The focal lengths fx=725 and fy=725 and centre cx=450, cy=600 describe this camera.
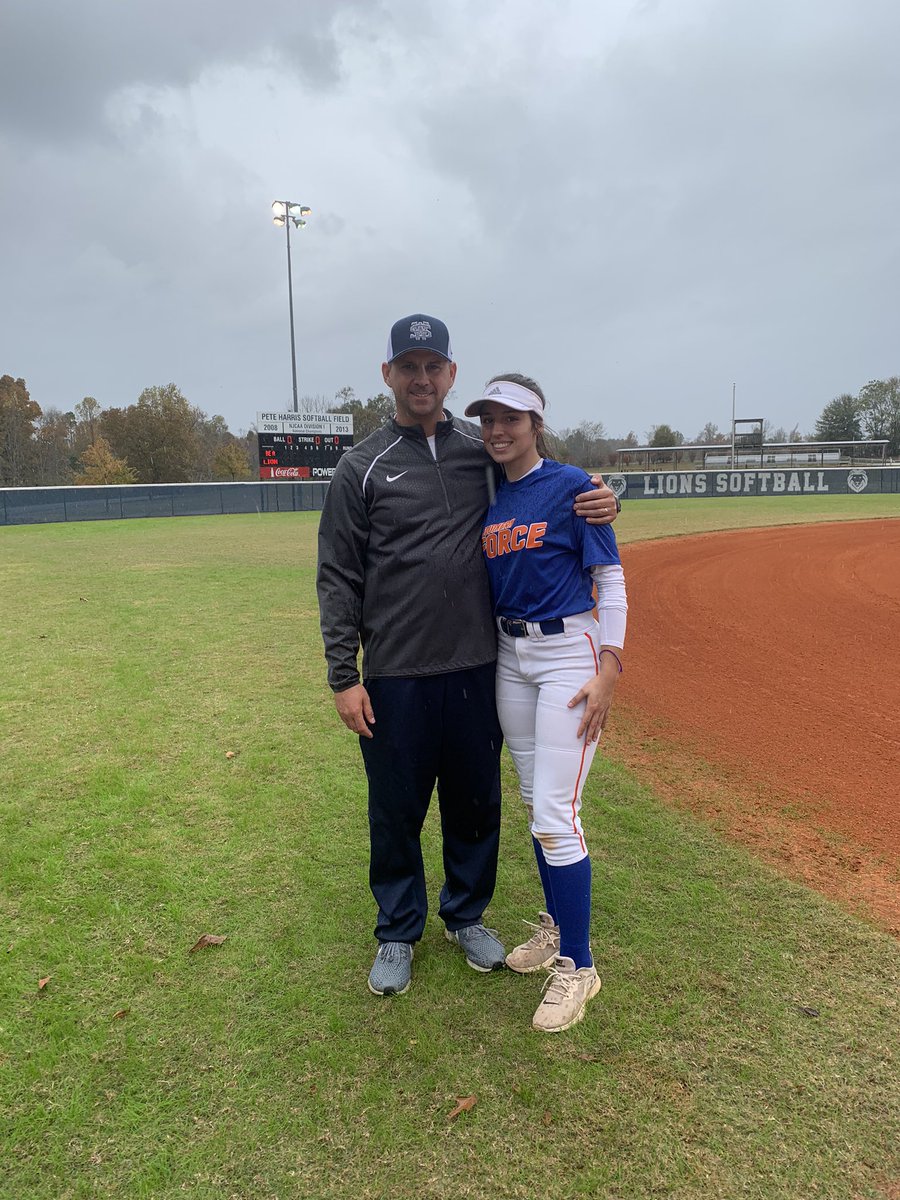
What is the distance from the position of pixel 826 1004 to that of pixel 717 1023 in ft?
1.21

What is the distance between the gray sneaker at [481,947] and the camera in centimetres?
246

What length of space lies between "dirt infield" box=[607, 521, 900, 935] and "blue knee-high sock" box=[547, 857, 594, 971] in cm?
122

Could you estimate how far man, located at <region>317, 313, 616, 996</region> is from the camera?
2324 mm

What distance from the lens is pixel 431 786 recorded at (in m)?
2.51

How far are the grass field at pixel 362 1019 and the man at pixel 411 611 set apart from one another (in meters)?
0.35

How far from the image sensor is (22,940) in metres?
2.59

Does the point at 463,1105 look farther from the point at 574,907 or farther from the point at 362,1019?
the point at 574,907

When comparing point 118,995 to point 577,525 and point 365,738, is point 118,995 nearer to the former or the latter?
point 365,738

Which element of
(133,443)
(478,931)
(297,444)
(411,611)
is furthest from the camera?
(133,443)

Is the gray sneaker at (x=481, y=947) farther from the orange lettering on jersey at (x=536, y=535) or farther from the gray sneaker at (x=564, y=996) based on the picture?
the orange lettering on jersey at (x=536, y=535)

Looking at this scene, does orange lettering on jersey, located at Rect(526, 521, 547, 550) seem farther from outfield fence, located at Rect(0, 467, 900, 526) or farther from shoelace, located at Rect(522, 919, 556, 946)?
outfield fence, located at Rect(0, 467, 900, 526)

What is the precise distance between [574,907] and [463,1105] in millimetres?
632

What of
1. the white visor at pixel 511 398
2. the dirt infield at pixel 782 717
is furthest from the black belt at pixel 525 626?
the dirt infield at pixel 782 717

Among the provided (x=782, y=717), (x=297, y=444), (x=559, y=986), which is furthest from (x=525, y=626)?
(x=297, y=444)
